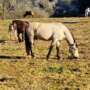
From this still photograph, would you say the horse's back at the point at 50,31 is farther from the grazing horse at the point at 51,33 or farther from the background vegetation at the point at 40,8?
the background vegetation at the point at 40,8

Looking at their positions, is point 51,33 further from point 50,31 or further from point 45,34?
point 45,34

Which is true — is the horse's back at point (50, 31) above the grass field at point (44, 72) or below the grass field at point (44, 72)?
above

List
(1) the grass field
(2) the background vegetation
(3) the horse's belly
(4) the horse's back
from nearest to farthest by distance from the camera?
(1) the grass field < (4) the horse's back < (3) the horse's belly < (2) the background vegetation

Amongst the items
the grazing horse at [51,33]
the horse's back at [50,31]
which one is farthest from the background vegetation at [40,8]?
the horse's back at [50,31]

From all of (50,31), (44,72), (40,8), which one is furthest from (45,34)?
(40,8)

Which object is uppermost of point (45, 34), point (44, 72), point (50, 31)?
point (50, 31)

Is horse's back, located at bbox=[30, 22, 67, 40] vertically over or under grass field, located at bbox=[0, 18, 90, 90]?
over

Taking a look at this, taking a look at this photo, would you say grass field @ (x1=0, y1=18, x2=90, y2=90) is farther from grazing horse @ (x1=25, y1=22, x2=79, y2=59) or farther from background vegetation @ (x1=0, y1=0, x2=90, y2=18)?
background vegetation @ (x1=0, y1=0, x2=90, y2=18)

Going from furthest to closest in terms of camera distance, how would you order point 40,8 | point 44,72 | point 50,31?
point 40,8 → point 50,31 → point 44,72

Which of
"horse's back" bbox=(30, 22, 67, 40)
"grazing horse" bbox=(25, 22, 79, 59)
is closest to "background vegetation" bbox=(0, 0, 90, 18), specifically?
"grazing horse" bbox=(25, 22, 79, 59)

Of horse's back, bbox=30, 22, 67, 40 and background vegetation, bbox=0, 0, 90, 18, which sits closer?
horse's back, bbox=30, 22, 67, 40

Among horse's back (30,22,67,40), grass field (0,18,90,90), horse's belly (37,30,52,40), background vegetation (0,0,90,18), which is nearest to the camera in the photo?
grass field (0,18,90,90)

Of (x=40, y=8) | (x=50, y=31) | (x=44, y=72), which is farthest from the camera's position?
(x=40, y=8)

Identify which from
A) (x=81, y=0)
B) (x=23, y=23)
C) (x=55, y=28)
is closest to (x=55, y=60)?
(x=55, y=28)
